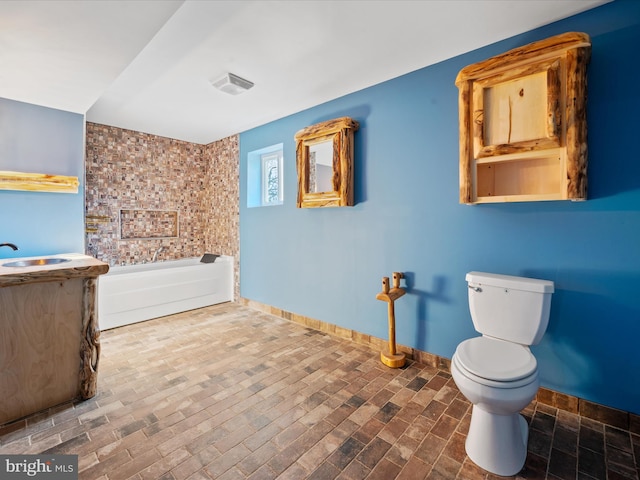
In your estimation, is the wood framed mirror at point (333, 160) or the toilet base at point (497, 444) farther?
the wood framed mirror at point (333, 160)

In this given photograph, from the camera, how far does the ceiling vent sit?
100.0 inches

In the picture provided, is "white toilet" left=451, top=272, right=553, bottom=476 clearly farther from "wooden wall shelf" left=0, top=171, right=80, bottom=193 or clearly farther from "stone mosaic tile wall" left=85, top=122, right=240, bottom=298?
"wooden wall shelf" left=0, top=171, right=80, bottom=193

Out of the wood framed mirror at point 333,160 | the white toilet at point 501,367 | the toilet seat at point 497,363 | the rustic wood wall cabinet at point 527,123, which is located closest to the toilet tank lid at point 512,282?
the white toilet at point 501,367

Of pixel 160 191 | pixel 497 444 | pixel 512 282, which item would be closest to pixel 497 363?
pixel 497 444

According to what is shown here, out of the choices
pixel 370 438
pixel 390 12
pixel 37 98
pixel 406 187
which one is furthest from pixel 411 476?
pixel 37 98

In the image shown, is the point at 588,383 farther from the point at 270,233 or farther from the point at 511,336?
the point at 270,233

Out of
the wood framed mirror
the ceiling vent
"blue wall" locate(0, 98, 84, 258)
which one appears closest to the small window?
the wood framed mirror

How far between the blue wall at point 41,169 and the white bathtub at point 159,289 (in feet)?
2.15

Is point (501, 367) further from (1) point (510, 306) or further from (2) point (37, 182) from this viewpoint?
(2) point (37, 182)

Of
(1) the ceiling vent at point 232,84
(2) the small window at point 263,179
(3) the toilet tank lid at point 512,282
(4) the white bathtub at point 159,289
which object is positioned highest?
(1) the ceiling vent at point 232,84

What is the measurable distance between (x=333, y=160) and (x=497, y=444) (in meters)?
2.40

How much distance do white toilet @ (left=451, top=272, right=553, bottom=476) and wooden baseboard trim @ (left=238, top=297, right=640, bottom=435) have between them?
0.39 m

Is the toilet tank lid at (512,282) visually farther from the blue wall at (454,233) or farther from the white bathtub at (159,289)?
Result: the white bathtub at (159,289)

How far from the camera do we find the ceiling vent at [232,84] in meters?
2.54
